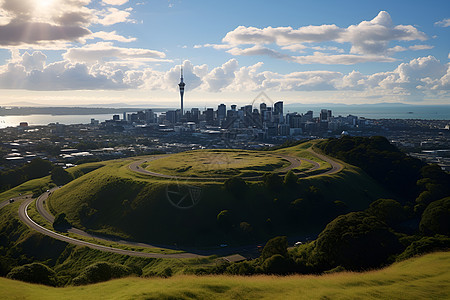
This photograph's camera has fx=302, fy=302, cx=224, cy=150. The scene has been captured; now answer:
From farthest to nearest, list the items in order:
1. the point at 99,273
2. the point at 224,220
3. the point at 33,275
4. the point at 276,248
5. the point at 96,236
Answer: the point at 96,236, the point at 224,220, the point at 276,248, the point at 99,273, the point at 33,275

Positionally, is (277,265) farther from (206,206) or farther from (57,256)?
(57,256)

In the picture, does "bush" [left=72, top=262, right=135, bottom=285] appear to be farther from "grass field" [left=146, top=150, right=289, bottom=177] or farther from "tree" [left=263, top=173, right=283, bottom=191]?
"grass field" [left=146, top=150, right=289, bottom=177]

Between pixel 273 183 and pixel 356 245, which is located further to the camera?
pixel 273 183

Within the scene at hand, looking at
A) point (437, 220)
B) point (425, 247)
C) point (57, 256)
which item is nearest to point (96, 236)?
point (57, 256)

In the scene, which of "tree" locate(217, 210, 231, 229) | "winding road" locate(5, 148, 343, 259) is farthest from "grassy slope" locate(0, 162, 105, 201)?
"tree" locate(217, 210, 231, 229)

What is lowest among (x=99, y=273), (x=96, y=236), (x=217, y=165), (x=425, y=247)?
(x=96, y=236)

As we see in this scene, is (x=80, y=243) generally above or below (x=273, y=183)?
below

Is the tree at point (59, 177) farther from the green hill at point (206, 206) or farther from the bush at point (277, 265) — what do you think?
the bush at point (277, 265)

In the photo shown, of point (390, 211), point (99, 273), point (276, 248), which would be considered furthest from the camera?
point (390, 211)
